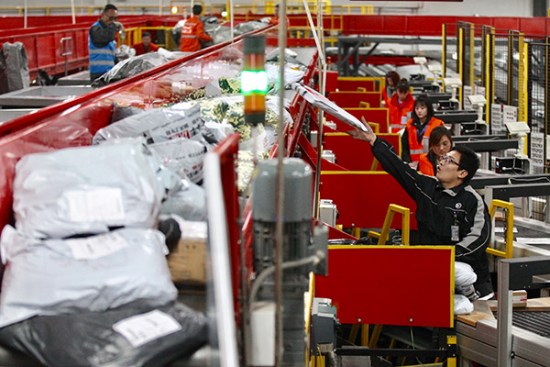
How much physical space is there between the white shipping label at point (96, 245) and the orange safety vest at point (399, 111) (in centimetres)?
932

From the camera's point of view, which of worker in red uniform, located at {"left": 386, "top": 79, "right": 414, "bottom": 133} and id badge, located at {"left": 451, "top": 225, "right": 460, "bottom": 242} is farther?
worker in red uniform, located at {"left": 386, "top": 79, "right": 414, "bottom": 133}

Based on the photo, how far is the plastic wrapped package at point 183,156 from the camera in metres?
3.13

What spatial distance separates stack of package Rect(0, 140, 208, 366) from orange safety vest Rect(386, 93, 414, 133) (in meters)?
9.10

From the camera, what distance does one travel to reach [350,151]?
29.9ft

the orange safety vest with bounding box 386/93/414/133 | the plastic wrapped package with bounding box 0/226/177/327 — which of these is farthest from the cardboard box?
the orange safety vest with bounding box 386/93/414/133

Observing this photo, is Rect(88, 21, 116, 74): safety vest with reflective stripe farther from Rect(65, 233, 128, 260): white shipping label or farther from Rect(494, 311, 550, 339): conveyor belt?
Rect(65, 233, 128, 260): white shipping label

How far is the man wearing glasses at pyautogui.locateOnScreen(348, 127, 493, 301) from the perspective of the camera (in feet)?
18.6

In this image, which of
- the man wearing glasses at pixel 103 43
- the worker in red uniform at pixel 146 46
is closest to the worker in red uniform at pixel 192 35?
the worker in red uniform at pixel 146 46

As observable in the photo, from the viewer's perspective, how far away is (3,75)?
32.2 ft

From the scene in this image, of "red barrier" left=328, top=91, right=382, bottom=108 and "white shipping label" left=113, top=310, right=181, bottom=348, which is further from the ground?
"white shipping label" left=113, top=310, right=181, bottom=348

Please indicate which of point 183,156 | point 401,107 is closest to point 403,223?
point 183,156

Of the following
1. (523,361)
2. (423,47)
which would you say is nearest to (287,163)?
(523,361)

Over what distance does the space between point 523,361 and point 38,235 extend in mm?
3006

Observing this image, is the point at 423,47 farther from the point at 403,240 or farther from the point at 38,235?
the point at 38,235
